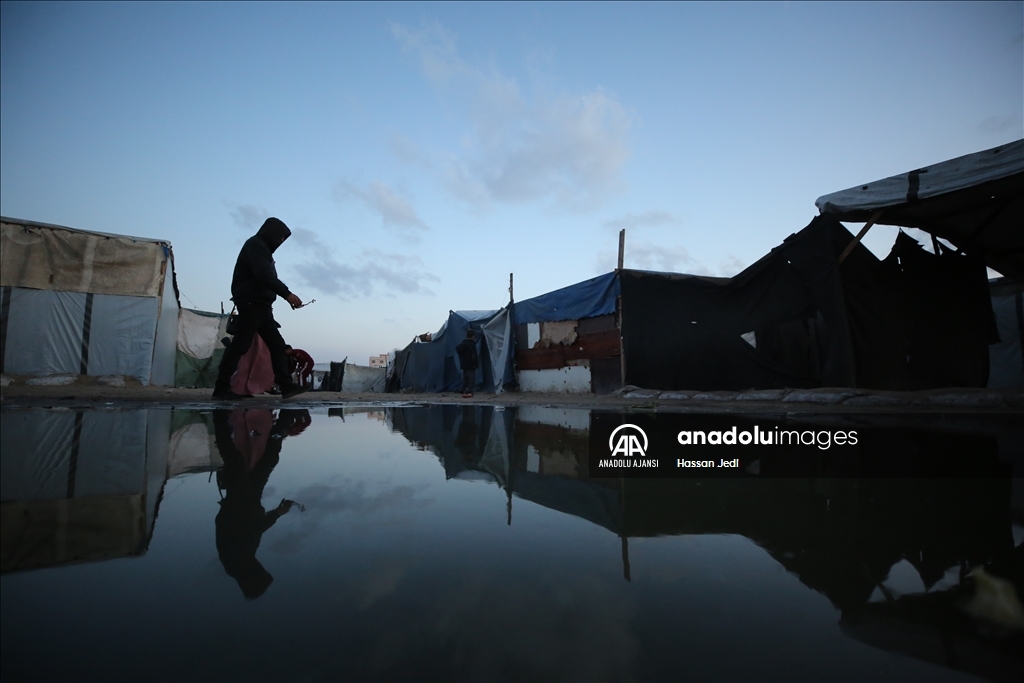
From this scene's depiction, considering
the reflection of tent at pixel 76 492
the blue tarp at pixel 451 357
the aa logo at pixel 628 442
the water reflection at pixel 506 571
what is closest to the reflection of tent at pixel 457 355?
the blue tarp at pixel 451 357

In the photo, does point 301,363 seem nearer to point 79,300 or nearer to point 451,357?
point 79,300

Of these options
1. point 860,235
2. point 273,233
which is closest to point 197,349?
point 273,233

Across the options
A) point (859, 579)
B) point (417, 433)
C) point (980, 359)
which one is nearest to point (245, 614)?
point (859, 579)

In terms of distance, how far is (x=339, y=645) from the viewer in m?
0.55

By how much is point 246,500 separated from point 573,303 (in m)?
9.90

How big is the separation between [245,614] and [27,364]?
33.7 ft

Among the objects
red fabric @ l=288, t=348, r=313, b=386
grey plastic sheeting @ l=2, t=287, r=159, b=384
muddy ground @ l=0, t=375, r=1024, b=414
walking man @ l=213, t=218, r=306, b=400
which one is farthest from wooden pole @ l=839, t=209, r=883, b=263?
grey plastic sheeting @ l=2, t=287, r=159, b=384

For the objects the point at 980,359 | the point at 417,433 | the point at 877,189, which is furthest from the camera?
the point at 980,359

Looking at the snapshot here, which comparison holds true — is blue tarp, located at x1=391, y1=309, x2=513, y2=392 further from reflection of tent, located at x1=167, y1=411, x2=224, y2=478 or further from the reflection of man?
the reflection of man

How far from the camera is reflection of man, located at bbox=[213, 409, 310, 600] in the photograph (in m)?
0.75

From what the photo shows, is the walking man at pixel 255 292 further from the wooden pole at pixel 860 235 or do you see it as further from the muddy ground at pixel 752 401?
the wooden pole at pixel 860 235

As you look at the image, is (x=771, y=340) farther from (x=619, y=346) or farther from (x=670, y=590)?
(x=670, y=590)

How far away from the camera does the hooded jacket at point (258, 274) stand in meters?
4.50

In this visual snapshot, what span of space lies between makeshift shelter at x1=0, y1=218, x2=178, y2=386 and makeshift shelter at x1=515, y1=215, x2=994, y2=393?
8.79 meters
